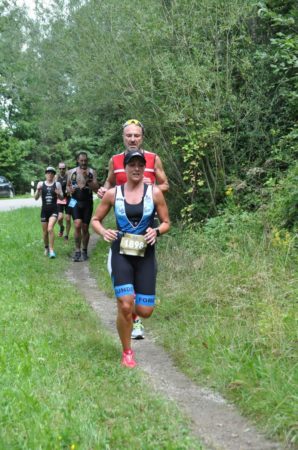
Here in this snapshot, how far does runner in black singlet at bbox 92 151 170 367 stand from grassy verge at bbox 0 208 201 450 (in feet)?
1.69

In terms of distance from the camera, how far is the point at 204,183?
1054 centimetres

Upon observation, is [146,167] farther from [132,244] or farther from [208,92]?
Result: [208,92]

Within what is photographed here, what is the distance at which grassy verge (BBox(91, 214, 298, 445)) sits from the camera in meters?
4.45

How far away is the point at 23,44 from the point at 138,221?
3100cm

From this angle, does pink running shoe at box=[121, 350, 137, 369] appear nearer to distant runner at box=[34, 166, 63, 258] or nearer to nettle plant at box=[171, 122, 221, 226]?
nettle plant at box=[171, 122, 221, 226]

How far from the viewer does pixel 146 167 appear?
21.2ft

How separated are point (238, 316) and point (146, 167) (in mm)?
1892

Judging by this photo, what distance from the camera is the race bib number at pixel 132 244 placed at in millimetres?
5375

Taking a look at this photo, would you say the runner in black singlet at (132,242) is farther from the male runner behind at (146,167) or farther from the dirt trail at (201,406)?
the male runner behind at (146,167)

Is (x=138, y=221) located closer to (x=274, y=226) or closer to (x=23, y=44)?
(x=274, y=226)

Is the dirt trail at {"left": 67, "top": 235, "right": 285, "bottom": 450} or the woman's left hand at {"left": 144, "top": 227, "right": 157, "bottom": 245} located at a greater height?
the woman's left hand at {"left": 144, "top": 227, "right": 157, "bottom": 245}

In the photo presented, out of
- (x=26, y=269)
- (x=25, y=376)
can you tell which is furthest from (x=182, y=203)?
(x=25, y=376)

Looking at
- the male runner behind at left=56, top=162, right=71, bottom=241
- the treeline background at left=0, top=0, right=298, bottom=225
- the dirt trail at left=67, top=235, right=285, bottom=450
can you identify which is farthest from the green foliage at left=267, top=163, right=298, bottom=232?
the male runner behind at left=56, top=162, right=71, bottom=241

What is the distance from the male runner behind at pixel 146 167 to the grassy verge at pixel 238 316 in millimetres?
310
